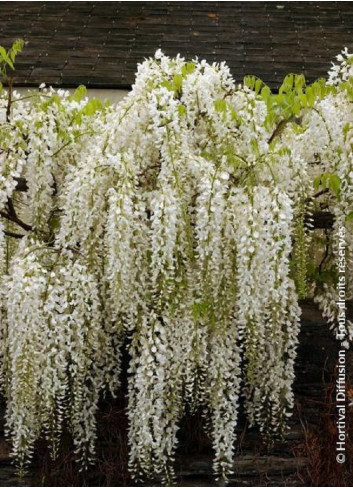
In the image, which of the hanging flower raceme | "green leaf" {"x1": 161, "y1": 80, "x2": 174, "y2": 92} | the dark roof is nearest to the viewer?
the hanging flower raceme

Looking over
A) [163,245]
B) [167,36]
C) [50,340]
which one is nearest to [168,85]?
[163,245]

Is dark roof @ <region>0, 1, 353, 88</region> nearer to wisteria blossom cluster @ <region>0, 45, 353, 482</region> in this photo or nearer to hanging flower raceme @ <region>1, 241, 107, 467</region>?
wisteria blossom cluster @ <region>0, 45, 353, 482</region>

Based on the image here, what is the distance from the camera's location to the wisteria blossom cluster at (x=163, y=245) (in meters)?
4.87

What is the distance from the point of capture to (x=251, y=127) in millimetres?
5207

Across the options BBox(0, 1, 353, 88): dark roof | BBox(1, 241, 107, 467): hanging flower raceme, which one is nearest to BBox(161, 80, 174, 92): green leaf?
BBox(1, 241, 107, 467): hanging flower raceme

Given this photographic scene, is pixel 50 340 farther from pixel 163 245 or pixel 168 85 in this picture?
pixel 168 85

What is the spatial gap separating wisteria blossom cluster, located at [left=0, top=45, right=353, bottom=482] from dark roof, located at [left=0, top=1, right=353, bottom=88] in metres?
3.66

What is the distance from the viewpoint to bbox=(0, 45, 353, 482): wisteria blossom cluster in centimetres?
487

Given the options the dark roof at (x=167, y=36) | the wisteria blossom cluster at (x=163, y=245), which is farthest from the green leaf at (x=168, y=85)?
the dark roof at (x=167, y=36)

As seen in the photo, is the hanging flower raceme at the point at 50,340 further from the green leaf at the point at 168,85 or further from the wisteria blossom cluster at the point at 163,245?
the green leaf at the point at 168,85

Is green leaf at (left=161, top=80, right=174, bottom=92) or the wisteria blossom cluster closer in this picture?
the wisteria blossom cluster

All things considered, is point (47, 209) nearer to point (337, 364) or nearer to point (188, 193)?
point (188, 193)

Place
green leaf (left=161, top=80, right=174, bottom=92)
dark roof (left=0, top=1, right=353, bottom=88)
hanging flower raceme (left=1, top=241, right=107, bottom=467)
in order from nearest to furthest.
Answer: hanging flower raceme (left=1, top=241, right=107, bottom=467)
green leaf (left=161, top=80, right=174, bottom=92)
dark roof (left=0, top=1, right=353, bottom=88)

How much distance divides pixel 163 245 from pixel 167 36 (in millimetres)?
5708
